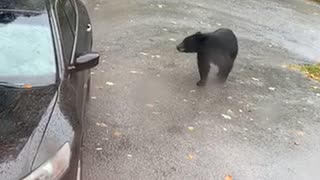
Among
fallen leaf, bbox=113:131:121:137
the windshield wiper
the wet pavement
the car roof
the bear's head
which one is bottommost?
the wet pavement

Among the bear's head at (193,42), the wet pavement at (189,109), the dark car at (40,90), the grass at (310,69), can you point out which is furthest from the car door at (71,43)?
the grass at (310,69)

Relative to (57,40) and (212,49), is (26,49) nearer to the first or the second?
(57,40)

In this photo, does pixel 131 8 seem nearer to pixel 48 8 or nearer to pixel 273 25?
pixel 273 25

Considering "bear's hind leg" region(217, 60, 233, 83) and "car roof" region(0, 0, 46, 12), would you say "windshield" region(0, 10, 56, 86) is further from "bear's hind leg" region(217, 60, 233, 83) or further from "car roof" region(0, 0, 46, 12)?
"bear's hind leg" region(217, 60, 233, 83)

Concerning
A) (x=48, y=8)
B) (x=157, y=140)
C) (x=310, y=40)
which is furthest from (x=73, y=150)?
(x=310, y=40)

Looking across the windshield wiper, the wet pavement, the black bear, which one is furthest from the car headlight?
the black bear

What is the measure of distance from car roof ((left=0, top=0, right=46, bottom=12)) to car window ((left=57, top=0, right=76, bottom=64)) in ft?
0.65

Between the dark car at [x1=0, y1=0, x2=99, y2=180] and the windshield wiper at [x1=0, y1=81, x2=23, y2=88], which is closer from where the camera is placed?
the dark car at [x1=0, y1=0, x2=99, y2=180]

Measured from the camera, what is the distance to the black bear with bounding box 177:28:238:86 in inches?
301

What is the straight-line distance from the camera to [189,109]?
7.03 metres

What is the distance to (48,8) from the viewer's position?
14.2ft

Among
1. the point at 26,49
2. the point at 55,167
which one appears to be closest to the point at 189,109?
the point at 26,49

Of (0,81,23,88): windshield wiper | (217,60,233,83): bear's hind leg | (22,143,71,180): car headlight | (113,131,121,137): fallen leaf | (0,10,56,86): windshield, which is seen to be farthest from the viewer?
Answer: (217,60,233,83): bear's hind leg

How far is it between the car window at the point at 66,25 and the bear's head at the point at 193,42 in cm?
280
